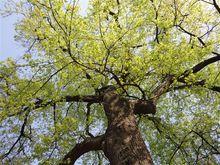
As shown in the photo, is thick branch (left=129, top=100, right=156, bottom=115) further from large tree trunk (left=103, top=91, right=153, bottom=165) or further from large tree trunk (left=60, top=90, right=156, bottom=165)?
large tree trunk (left=103, top=91, right=153, bottom=165)

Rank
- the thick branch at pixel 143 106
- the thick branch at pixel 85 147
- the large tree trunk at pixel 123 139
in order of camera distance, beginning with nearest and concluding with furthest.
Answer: the large tree trunk at pixel 123 139 → the thick branch at pixel 85 147 → the thick branch at pixel 143 106

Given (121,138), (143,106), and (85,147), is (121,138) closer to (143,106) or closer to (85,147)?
(85,147)

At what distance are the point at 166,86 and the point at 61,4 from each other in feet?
10.9

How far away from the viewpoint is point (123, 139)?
6.46m

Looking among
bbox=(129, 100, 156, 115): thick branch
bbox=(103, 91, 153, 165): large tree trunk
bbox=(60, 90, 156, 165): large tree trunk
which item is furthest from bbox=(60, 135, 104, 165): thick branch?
bbox=(129, 100, 156, 115): thick branch

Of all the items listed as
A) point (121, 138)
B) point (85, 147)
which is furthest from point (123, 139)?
point (85, 147)

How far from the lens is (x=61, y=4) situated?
6.65 meters

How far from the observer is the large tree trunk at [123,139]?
6.02 m

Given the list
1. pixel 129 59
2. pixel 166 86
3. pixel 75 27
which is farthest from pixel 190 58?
pixel 75 27

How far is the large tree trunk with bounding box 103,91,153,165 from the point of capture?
6.02 metres

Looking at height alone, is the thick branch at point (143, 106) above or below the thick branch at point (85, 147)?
above

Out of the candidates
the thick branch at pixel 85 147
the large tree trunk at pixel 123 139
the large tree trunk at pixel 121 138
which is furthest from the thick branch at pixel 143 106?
the thick branch at pixel 85 147

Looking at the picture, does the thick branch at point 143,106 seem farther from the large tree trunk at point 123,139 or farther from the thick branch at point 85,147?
the thick branch at point 85,147

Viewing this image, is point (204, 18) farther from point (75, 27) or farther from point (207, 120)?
point (75, 27)
